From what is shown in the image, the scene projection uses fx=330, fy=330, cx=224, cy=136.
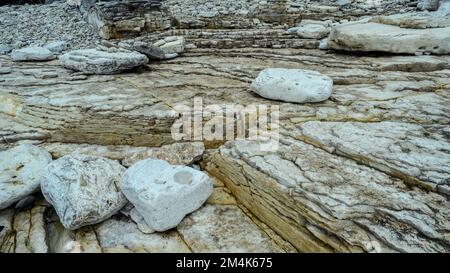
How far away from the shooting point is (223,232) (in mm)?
2031

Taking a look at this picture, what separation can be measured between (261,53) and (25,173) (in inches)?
141

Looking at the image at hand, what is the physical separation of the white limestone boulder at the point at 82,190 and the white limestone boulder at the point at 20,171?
141 millimetres

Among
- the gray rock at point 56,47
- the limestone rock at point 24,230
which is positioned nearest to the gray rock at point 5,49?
the gray rock at point 56,47

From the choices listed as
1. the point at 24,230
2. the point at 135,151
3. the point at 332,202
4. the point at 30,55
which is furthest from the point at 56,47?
the point at 332,202

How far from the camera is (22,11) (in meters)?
8.20

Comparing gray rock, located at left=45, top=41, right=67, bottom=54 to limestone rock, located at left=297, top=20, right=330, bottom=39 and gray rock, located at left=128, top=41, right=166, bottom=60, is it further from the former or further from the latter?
limestone rock, located at left=297, top=20, right=330, bottom=39

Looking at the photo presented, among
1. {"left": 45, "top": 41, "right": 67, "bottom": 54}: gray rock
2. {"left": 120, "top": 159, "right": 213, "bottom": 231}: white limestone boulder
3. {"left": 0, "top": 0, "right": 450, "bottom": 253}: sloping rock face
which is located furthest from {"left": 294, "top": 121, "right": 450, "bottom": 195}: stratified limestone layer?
{"left": 45, "top": 41, "right": 67, "bottom": 54}: gray rock

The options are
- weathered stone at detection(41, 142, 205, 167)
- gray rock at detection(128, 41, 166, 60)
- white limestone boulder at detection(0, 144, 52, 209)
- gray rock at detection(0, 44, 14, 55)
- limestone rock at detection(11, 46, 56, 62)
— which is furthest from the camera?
gray rock at detection(0, 44, 14, 55)

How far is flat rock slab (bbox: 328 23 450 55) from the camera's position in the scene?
13.5 ft

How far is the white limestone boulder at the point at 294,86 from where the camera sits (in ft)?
9.82

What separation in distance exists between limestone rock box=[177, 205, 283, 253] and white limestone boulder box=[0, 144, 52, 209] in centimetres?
112
